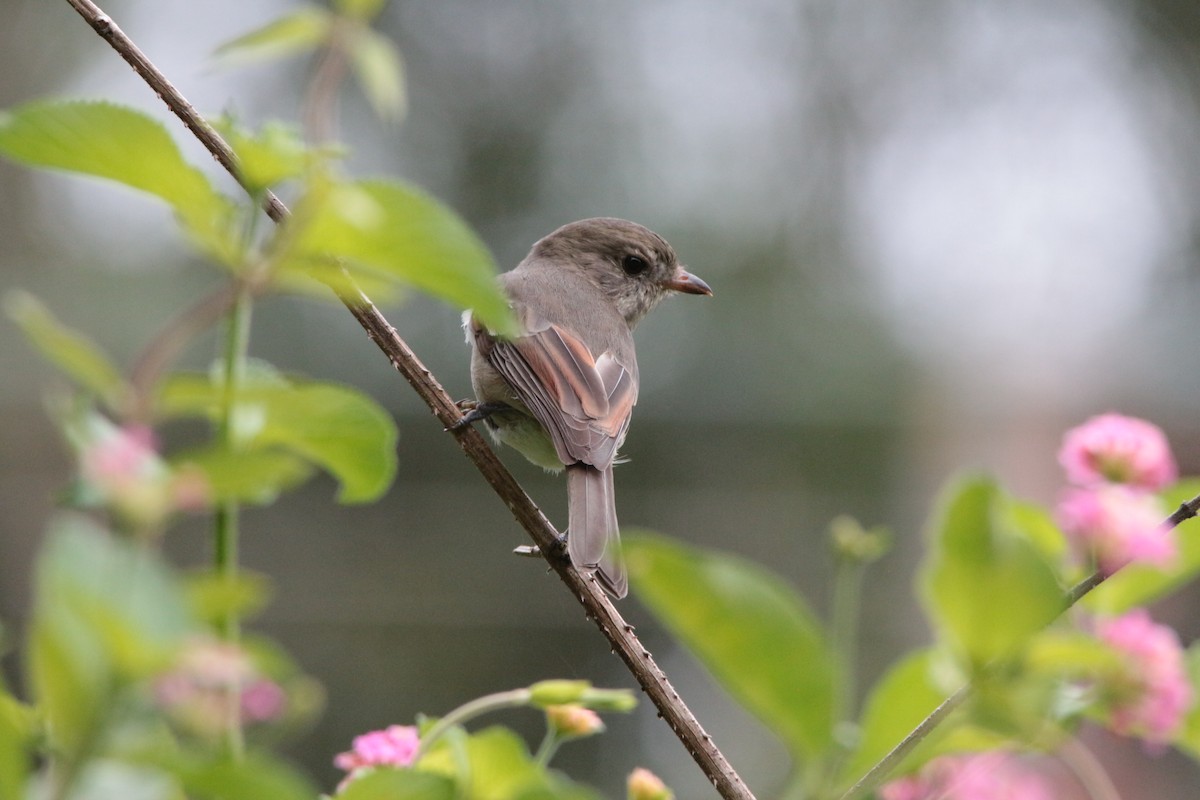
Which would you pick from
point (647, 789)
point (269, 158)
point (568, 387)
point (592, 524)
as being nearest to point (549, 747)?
point (647, 789)

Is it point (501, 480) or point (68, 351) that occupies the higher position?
point (501, 480)

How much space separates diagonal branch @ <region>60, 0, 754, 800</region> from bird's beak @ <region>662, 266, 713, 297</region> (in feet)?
8.25

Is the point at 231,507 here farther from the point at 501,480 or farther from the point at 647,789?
the point at 501,480

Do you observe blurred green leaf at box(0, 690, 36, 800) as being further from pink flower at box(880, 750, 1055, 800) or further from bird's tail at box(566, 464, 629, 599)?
bird's tail at box(566, 464, 629, 599)

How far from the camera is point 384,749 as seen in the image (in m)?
1.00

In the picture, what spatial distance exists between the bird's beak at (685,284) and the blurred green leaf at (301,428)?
3922mm

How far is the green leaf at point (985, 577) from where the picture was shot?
63 cm

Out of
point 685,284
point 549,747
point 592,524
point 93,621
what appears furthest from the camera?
point 685,284

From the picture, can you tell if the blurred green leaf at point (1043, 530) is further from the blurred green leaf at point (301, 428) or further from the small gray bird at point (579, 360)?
the small gray bird at point (579, 360)

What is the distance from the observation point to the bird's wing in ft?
10.9

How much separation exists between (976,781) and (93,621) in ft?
1.77

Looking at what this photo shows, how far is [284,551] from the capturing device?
38.4 ft

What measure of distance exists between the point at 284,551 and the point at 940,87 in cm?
1262

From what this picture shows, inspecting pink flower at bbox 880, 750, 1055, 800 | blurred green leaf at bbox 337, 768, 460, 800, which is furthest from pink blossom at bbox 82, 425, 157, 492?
pink flower at bbox 880, 750, 1055, 800
